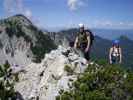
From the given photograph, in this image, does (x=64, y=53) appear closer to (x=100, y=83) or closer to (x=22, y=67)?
(x=22, y=67)

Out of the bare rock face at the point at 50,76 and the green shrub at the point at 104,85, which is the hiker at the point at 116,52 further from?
the green shrub at the point at 104,85

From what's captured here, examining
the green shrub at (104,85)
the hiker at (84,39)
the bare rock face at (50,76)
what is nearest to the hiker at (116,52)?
the hiker at (84,39)

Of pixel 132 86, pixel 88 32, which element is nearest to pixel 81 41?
pixel 88 32

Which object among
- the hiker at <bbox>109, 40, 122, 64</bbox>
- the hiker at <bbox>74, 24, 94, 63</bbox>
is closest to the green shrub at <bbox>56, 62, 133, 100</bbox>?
the hiker at <bbox>74, 24, 94, 63</bbox>

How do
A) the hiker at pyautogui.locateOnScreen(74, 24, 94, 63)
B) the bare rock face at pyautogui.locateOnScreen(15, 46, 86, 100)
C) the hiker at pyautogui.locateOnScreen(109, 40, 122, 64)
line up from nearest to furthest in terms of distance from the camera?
1. the bare rock face at pyautogui.locateOnScreen(15, 46, 86, 100)
2. the hiker at pyautogui.locateOnScreen(74, 24, 94, 63)
3. the hiker at pyautogui.locateOnScreen(109, 40, 122, 64)

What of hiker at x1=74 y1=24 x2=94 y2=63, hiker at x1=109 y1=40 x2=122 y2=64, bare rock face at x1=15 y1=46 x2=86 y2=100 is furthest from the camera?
hiker at x1=109 y1=40 x2=122 y2=64

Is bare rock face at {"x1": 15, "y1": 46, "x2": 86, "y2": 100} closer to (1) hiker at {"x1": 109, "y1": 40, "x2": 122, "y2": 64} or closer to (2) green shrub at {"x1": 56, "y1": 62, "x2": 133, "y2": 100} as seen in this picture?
(2) green shrub at {"x1": 56, "y1": 62, "x2": 133, "y2": 100}

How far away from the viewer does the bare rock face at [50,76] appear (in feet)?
68.5

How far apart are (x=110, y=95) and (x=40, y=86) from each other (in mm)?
6054

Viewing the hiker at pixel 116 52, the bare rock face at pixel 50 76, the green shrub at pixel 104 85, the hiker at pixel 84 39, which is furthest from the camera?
the hiker at pixel 116 52

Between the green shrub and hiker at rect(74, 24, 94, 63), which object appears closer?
the green shrub

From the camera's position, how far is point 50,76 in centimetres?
2248

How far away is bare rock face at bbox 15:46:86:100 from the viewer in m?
20.9

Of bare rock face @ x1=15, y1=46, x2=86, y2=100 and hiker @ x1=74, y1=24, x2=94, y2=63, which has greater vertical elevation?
hiker @ x1=74, y1=24, x2=94, y2=63
